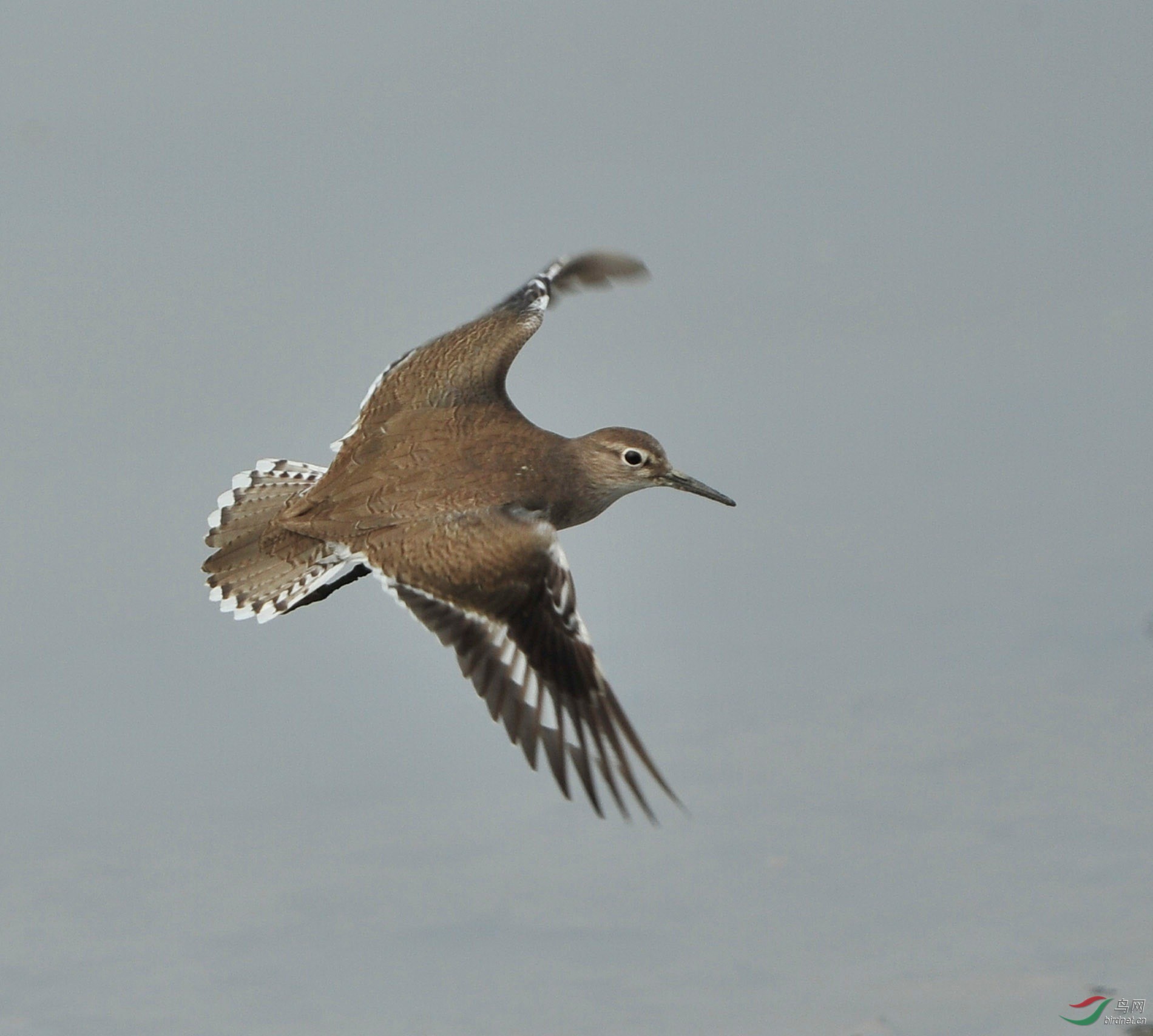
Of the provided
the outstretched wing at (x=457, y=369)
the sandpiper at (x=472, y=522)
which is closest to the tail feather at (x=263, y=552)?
the sandpiper at (x=472, y=522)

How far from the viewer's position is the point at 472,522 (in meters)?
7.16

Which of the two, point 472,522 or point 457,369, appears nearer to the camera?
point 472,522

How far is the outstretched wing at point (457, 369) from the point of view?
7.79 m

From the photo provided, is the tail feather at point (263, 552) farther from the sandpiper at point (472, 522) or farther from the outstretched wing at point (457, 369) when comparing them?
the outstretched wing at point (457, 369)

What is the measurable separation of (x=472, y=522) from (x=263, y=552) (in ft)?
4.15

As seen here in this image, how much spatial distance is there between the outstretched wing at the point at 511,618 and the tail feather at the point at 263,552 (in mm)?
552

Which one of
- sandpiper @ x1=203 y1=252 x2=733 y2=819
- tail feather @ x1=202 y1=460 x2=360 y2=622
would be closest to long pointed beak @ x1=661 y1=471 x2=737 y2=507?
sandpiper @ x1=203 y1=252 x2=733 y2=819

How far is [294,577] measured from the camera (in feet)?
25.9

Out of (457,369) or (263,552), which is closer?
(457,369)

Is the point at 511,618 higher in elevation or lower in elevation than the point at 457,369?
lower

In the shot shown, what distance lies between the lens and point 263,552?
26.2 feet

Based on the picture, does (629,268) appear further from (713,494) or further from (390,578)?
(390,578)

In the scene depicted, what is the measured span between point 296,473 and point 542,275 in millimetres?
1463

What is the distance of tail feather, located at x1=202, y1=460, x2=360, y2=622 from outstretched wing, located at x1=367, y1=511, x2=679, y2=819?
552 mm
